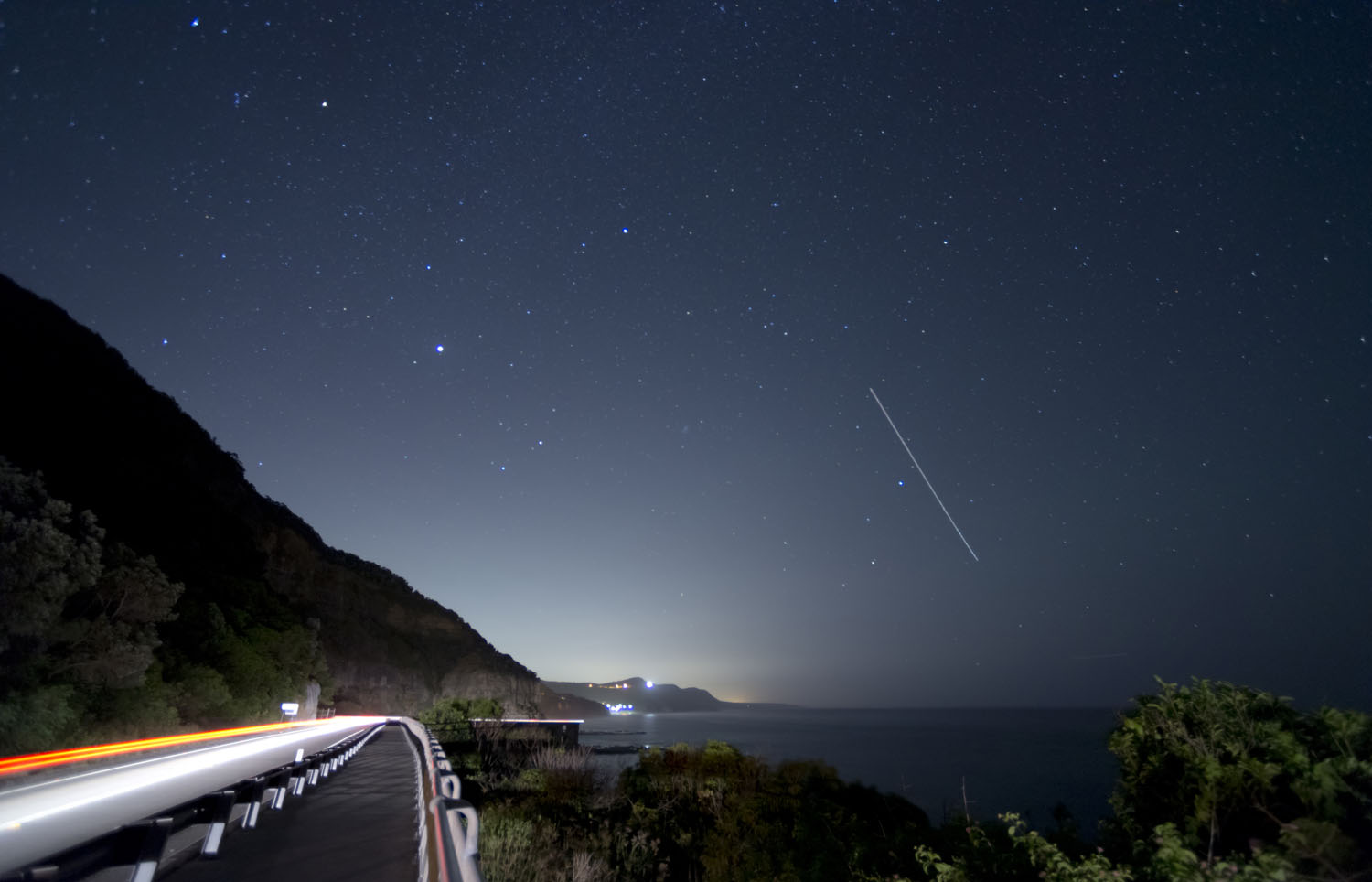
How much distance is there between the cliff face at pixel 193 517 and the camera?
42.9m

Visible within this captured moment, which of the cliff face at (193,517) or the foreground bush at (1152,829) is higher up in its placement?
the cliff face at (193,517)

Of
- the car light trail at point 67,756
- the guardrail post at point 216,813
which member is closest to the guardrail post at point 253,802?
the guardrail post at point 216,813

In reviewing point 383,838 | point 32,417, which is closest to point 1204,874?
point 383,838

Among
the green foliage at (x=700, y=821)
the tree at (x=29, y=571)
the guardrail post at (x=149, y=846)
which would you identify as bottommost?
the green foliage at (x=700, y=821)

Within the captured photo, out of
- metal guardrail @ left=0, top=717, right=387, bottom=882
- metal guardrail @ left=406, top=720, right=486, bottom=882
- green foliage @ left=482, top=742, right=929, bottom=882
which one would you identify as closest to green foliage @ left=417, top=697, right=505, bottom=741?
green foliage @ left=482, top=742, right=929, bottom=882

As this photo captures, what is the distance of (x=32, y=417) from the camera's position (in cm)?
4631

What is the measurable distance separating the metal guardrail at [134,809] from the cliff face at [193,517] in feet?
73.5

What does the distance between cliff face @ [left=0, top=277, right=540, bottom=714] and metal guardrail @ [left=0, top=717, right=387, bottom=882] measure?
73.5 feet

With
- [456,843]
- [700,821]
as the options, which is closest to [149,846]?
[456,843]

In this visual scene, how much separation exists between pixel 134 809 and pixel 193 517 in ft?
168

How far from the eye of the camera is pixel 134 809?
8266 millimetres

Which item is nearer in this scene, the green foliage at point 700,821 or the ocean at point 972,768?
the green foliage at point 700,821

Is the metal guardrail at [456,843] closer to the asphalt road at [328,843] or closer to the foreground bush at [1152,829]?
the asphalt road at [328,843]

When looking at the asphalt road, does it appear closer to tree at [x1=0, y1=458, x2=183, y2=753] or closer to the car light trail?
the car light trail
